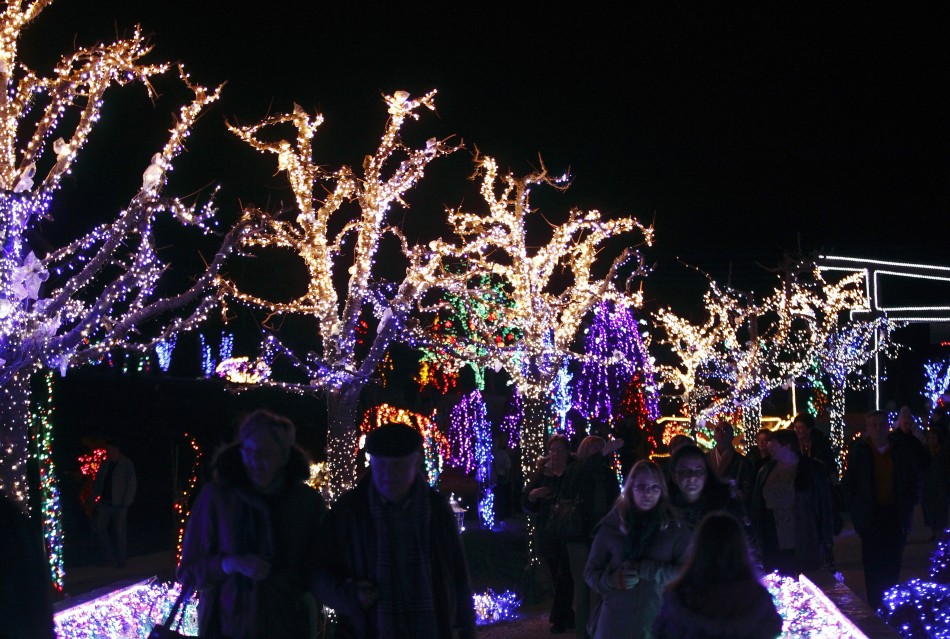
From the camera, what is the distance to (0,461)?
10.1 m

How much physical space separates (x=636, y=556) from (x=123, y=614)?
12.5 feet

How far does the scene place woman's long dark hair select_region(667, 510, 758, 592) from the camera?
4.37 metres

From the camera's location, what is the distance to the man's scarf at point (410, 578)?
4344mm

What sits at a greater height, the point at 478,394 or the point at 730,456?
the point at 478,394

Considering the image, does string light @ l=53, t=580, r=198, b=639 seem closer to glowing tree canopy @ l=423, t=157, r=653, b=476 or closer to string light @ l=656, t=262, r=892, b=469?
glowing tree canopy @ l=423, t=157, r=653, b=476

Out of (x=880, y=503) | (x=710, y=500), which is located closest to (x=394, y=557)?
(x=710, y=500)

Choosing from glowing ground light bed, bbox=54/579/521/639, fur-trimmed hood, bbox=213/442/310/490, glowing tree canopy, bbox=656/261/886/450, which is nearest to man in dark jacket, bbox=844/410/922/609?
glowing ground light bed, bbox=54/579/521/639

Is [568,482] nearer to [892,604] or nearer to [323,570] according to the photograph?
[892,604]

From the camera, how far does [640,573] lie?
18.3ft

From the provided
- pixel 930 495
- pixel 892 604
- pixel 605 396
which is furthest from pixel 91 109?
pixel 605 396

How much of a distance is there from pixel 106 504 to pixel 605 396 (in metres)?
12.4

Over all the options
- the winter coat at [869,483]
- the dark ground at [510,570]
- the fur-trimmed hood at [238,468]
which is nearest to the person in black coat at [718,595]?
the fur-trimmed hood at [238,468]

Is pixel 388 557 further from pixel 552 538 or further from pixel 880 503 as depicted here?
pixel 880 503

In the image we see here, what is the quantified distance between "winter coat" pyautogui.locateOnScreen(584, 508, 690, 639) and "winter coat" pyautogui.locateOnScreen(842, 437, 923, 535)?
4.89 metres
